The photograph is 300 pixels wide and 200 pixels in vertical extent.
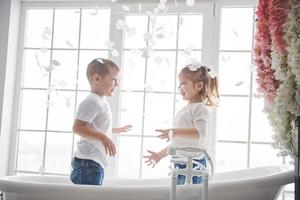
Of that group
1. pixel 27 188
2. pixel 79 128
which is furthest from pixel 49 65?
pixel 27 188

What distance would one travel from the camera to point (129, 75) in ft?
10.2

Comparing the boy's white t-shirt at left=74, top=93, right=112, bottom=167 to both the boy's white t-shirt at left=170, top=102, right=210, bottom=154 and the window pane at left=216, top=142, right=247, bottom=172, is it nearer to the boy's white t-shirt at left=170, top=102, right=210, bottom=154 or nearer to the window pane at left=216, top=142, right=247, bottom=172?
the boy's white t-shirt at left=170, top=102, right=210, bottom=154

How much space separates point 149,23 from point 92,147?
1106 mm

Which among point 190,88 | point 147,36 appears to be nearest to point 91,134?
point 190,88

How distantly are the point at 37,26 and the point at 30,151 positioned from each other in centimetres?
95

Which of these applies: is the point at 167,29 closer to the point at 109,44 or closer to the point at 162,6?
the point at 162,6

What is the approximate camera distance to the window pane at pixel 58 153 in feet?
10.5

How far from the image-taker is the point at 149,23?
3074 mm

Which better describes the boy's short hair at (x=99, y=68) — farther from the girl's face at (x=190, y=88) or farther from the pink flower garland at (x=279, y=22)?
the pink flower garland at (x=279, y=22)

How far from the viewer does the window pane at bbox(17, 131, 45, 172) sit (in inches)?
127

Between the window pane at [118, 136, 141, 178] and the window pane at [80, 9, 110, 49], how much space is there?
716 millimetres

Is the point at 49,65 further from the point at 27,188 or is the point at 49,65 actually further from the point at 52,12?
the point at 27,188

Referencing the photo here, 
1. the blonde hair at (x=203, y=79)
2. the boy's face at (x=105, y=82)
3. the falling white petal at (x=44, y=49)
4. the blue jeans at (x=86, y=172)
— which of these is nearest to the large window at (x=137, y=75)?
the falling white petal at (x=44, y=49)

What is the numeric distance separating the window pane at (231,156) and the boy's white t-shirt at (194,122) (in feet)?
1.86
